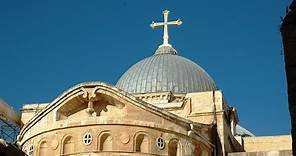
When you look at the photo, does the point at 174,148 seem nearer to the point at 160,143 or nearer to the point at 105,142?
the point at 160,143

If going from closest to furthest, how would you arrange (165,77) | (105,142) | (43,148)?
(105,142) < (43,148) < (165,77)

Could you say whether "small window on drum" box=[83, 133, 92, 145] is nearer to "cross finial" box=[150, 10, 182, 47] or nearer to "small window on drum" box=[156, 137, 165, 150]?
"small window on drum" box=[156, 137, 165, 150]

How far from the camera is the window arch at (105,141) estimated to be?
78.5ft

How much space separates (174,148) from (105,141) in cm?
295

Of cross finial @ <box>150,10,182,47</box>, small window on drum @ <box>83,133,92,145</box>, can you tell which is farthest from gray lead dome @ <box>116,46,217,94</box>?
small window on drum @ <box>83,133,92,145</box>

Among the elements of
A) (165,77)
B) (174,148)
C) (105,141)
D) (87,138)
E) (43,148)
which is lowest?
(174,148)

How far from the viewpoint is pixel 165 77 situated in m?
32.9

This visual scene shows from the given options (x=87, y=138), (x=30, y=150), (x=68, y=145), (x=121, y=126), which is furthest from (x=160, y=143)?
(x=30, y=150)

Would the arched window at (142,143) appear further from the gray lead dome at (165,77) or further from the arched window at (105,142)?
the gray lead dome at (165,77)

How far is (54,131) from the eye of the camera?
25.0 meters

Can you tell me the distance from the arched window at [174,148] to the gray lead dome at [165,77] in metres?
7.88

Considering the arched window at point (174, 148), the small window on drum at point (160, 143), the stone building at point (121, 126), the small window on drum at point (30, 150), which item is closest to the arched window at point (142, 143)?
the stone building at point (121, 126)

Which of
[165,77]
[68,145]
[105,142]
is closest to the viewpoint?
[105,142]

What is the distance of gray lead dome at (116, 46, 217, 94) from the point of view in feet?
107
